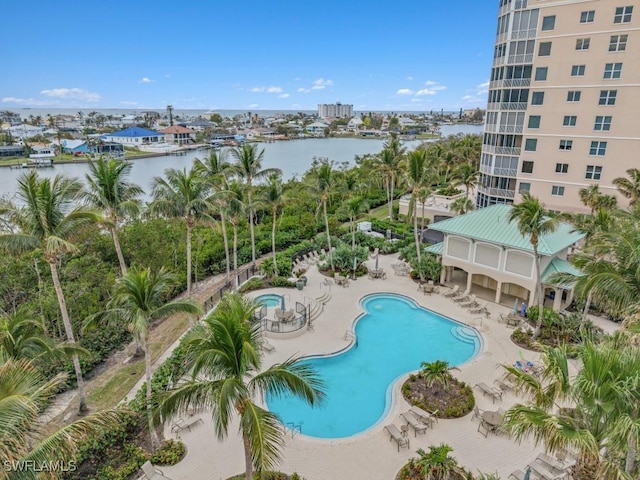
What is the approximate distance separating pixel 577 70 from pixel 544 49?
2.93 meters

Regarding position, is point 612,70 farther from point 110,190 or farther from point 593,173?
point 110,190

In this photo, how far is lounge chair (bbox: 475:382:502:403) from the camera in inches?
544

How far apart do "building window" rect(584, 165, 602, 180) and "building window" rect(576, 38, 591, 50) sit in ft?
28.1

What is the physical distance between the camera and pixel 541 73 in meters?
30.1

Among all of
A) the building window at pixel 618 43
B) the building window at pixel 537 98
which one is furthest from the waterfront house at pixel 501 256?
the building window at pixel 618 43

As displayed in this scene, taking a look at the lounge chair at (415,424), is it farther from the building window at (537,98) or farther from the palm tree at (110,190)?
the building window at (537,98)

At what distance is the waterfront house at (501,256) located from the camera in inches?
773

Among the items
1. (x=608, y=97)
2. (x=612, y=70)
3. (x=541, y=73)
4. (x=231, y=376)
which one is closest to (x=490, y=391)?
(x=231, y=376)

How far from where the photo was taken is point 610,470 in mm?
6012

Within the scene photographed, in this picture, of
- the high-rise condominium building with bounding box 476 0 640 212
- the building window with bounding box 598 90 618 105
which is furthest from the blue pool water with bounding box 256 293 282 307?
the building window with bounding box 598 90 618 105

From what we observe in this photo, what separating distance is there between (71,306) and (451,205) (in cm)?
2876

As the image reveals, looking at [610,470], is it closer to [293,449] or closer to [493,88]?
[293,449]
